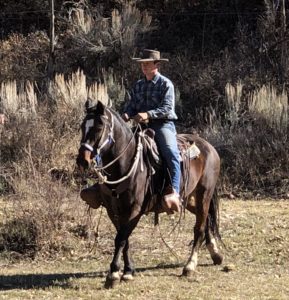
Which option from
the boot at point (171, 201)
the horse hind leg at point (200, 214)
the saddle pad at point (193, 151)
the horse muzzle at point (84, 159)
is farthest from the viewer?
the horse hind leg at point (200, 214)

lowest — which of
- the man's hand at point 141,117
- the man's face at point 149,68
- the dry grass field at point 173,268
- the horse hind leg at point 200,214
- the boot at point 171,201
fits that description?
the dry grass field at point 173,268

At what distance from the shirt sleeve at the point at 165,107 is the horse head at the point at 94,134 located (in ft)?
2.34

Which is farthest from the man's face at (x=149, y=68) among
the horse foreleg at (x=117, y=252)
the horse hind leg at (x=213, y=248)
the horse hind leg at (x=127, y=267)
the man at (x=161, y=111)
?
the horse hind leg at (x=213, y=248)

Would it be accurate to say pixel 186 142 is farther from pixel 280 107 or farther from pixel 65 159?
pixel 280 107

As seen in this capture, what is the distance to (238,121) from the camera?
1541 cm

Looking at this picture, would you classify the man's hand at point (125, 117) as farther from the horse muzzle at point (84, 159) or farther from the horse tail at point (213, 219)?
the horse tail at point (213, 219)

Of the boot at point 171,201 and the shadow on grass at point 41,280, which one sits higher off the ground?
the boot at point 171,201

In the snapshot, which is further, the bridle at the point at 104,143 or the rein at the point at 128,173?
the rein at the point at 128,173

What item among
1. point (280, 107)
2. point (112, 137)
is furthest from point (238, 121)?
point (112, 137)

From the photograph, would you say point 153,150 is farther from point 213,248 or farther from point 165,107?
point 213,248

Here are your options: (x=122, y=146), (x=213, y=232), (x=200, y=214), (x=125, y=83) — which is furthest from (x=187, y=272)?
(x=125, y=83)

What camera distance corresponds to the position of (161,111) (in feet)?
23.5

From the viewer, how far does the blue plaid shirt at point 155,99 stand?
721 cm

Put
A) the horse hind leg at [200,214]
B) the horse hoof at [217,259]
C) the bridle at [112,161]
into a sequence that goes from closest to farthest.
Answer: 1. the bridle at [112,161]
2. the horse hind leg at [200,214]
3. the horse hoof at [217,259]
